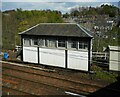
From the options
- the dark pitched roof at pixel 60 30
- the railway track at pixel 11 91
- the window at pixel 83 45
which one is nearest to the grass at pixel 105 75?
the window at pixel 83 45

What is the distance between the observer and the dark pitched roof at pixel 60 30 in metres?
11.2

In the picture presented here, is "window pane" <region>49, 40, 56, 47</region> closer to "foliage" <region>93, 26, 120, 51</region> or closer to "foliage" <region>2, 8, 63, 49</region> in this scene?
"foliage" <region>93, 26, 120, 51</region>

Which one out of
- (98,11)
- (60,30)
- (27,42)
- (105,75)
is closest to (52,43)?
(60,30)

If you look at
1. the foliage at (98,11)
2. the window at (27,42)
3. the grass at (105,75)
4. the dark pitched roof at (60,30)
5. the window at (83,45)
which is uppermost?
the foliage at (98,11)

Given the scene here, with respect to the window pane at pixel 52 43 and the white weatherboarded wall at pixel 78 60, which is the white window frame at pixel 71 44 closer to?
the white weatherboarded wall at pixel 78 60

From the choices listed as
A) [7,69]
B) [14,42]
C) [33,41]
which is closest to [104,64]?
[33,41]

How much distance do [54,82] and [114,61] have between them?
3.50 m

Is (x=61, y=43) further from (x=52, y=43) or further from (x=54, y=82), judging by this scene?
(x=54, y=82)

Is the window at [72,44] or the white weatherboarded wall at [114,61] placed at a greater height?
the window at [72,44]

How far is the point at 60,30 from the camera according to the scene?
12.0 metres

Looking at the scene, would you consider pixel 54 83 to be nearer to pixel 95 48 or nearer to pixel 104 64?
pixel 104 64

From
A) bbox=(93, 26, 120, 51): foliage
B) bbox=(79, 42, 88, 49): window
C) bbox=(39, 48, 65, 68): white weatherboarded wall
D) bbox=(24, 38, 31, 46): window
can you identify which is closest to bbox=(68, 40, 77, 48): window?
bbox=(79, 42, 88, 49): window

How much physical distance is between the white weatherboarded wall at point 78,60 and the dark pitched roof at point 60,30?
3.22 ft

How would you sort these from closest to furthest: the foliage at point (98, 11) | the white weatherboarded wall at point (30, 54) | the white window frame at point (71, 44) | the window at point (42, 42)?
the white window frame at point (71, 44), the window at point (42, 42), the white weatherboarded wall at point (30, 54), the foliage at point (98, 11)
